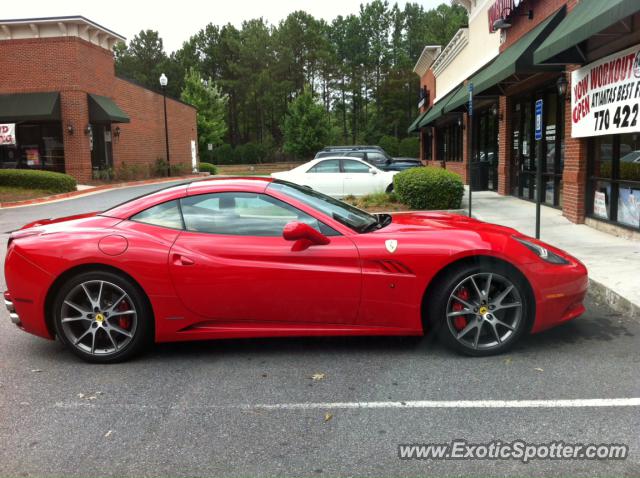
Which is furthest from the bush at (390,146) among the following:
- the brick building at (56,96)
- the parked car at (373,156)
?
the parked car at (373,156)

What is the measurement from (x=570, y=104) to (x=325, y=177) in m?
6.72

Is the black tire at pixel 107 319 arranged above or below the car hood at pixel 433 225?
below

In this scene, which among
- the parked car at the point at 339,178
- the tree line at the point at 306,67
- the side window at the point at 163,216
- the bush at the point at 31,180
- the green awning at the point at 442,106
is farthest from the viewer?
the tree line at the point at 306,67

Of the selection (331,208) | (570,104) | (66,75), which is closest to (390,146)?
(66,75)

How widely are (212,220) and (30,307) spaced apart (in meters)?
1.54

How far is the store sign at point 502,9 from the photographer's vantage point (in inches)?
587

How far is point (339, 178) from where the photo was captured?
1636 cm

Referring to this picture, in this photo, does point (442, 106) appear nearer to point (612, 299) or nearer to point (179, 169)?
point (612, 299)

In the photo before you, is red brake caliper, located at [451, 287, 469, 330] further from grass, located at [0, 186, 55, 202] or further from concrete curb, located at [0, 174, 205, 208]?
grass, located at [0, 186, 55, 202]

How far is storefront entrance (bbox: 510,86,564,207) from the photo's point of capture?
43.8 ft

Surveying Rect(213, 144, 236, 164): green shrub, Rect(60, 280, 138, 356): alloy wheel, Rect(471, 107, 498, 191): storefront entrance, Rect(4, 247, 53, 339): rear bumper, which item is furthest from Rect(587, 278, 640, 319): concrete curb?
Rect(213, 144, 236, 164): green shrub

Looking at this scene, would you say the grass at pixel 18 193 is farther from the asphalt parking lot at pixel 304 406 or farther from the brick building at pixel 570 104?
the asphalt parking lot at pixel 304 406

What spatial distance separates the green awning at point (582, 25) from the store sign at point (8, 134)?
1010 inches

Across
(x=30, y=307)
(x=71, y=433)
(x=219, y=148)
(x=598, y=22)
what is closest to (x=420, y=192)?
(x=598, y=22)
